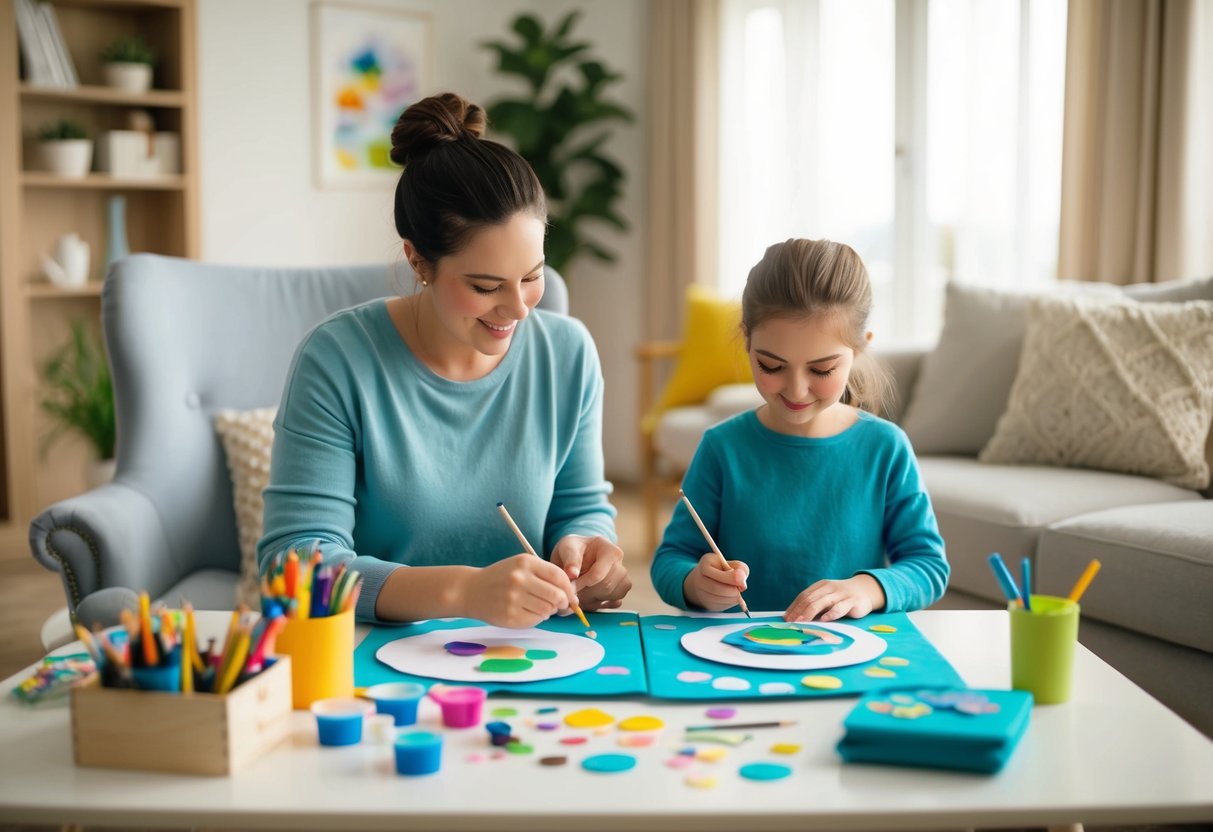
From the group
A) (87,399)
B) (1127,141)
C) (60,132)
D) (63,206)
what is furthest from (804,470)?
(63,206)

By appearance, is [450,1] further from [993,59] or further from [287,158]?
[993,59]

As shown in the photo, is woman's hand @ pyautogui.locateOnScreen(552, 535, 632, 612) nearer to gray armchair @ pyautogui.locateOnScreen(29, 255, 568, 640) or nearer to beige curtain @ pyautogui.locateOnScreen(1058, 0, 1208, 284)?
gray armchair @ pyautogui.locateOnScreen(29, 255, 568, 640)

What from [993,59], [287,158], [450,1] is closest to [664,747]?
[993,59]

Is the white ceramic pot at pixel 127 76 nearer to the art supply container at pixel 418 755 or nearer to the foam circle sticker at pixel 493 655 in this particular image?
the foam circle sticker at pixel 493 655

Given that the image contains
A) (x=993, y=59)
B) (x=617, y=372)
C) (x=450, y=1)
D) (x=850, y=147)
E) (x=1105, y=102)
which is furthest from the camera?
(x=617, y=372)

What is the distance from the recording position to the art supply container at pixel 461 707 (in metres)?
0.98

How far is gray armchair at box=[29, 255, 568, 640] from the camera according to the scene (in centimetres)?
185

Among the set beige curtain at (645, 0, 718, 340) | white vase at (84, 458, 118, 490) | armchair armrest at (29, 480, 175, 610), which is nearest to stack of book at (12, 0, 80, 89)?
white vase at (84, 458, 118, 490)

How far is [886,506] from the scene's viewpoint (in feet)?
5.00

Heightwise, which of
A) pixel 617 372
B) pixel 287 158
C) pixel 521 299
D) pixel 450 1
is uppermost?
pixel 450 1

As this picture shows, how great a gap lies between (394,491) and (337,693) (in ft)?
1.56

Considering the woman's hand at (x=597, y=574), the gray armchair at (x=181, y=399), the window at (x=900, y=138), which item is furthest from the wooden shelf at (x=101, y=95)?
the woman's hand at (x=597, y=574)

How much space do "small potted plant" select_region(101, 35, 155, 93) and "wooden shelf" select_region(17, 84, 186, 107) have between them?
4cm

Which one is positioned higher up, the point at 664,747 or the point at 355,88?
the point at 355,88
